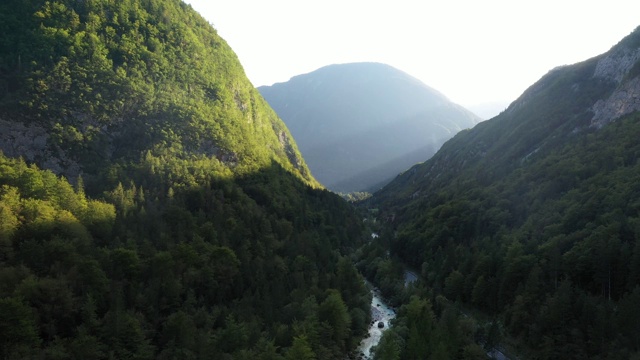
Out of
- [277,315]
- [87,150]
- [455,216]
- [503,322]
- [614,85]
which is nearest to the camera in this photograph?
[277,315]

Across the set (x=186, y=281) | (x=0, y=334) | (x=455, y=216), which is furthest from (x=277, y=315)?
(x=455, y=216)

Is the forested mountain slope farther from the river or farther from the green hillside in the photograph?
the river

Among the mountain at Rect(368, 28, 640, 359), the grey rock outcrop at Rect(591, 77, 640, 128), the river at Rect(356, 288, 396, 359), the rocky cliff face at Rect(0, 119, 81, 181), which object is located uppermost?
the rocky cliff face at Rect(0, 119, 81, 181)

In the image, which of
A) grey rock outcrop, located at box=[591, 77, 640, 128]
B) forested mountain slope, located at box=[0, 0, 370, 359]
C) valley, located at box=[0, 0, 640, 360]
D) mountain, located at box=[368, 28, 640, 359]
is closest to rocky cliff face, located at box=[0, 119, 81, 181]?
forested mountain slope, located at box=[0, 0, 370, 359]

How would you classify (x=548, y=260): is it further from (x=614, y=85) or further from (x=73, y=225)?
(x=614, y=85)

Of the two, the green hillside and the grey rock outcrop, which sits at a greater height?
the green hillside

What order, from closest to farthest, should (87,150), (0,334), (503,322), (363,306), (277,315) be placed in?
(0,334), (277,315), (503,322), (363,306), (87,150)

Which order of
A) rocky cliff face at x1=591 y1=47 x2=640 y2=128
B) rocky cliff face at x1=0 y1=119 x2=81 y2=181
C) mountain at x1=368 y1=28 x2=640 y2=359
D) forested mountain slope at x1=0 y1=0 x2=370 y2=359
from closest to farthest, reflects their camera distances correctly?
forested mountain slope at x1=0 y1=0 x2=370 y2=359 < mountain at x1=368 y1=28 x2=640 y2=359 < rocky cliff face at x1=0 y1=119 x2=81 y2=181 < rocky cliff face at x1=591 y1=47 x2=640 y2=128

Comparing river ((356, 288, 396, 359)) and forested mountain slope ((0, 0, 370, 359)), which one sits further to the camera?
river ((356, 288, 396, 359))
